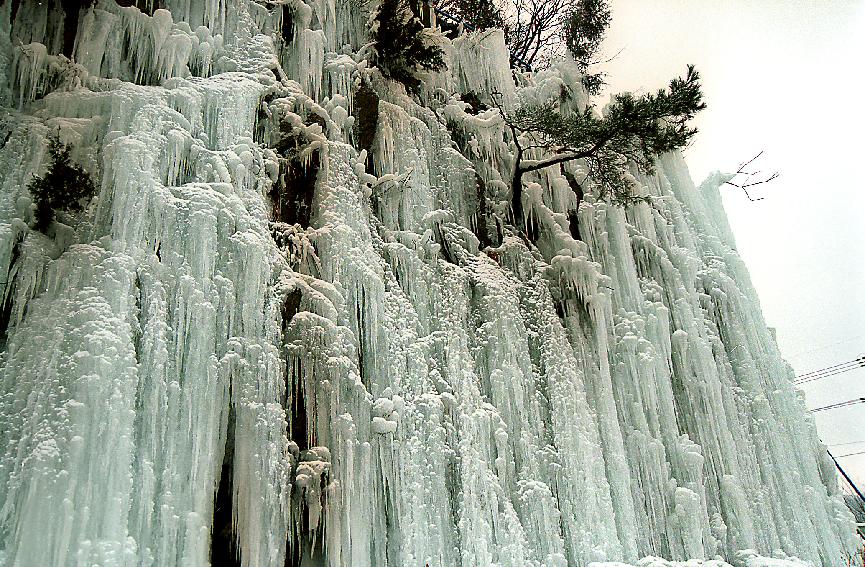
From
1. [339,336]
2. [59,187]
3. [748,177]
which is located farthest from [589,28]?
[59,187]

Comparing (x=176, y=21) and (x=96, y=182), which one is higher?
(x=176, y=21)

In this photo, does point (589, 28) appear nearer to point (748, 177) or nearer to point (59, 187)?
point (748, 177)

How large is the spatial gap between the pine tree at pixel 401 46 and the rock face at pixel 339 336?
176 mm

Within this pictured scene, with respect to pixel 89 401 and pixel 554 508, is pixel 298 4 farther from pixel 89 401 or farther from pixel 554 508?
pixel 554 508

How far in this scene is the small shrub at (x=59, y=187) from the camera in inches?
193

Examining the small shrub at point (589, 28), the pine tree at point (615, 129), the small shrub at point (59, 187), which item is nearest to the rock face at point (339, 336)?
the small shrub at point (59, 187)

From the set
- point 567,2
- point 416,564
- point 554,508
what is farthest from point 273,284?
point 567,2

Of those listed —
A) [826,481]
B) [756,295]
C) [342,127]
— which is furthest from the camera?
[756,295]

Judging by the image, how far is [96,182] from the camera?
5.10 metres

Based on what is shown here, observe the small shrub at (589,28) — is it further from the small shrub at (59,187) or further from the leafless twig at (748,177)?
the small shrub at (59,187)

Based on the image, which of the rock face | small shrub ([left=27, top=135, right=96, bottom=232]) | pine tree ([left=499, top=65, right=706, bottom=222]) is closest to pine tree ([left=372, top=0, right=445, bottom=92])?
the rock face

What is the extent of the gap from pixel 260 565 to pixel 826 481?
6836 millimetres

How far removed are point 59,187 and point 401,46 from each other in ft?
12.6

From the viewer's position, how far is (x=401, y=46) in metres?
7.35
